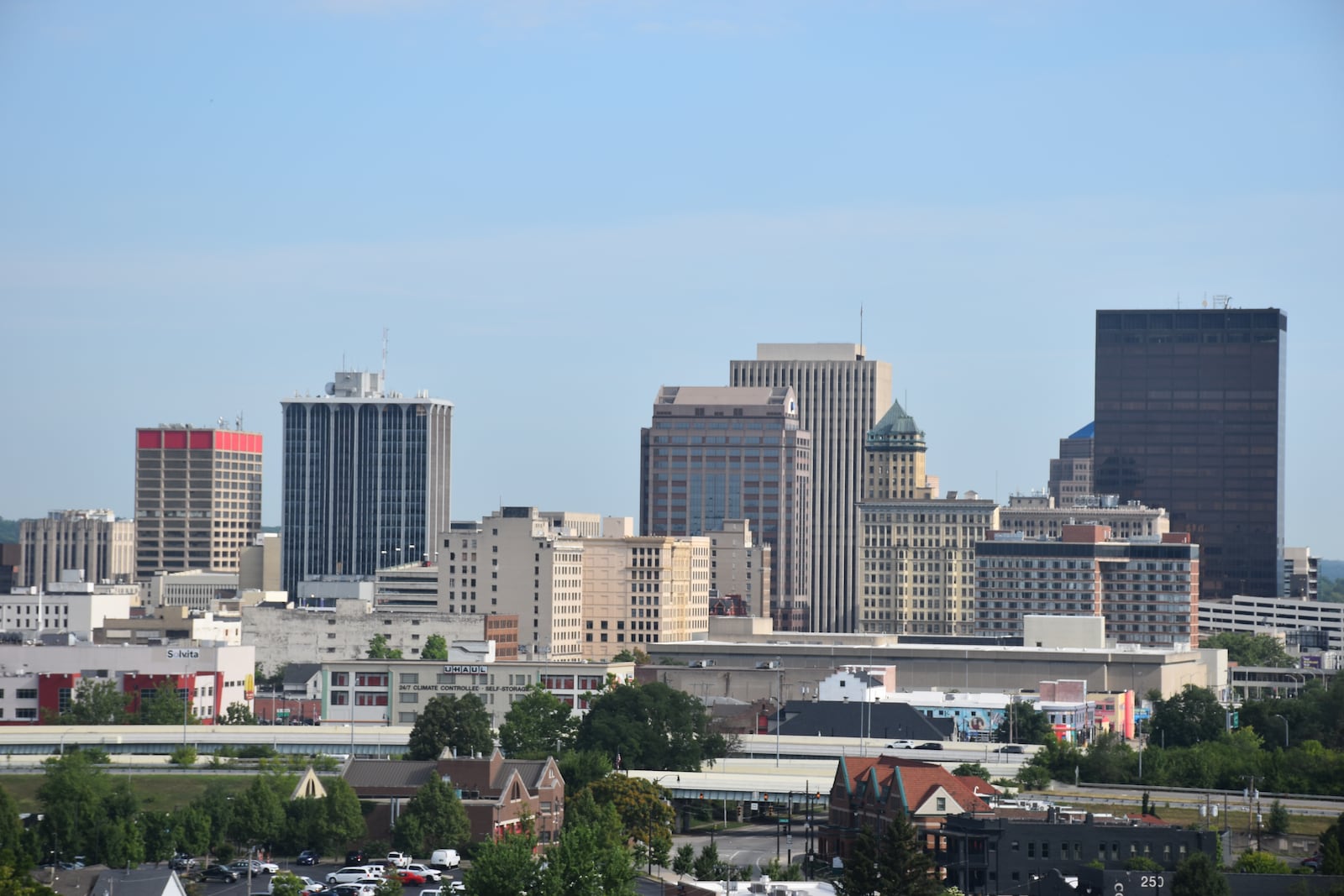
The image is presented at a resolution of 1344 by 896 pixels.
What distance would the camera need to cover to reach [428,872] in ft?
468

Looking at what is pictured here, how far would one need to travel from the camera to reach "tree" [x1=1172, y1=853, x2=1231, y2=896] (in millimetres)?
126000

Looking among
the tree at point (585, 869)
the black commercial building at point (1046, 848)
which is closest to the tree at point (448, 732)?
the black commercial building at point (1046, 848)

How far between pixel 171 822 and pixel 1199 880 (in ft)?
200

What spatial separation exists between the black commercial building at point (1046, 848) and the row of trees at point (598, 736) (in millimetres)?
48241

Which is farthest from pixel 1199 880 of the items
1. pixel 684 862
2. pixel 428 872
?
pixel 428 872

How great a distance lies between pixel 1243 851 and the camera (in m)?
146

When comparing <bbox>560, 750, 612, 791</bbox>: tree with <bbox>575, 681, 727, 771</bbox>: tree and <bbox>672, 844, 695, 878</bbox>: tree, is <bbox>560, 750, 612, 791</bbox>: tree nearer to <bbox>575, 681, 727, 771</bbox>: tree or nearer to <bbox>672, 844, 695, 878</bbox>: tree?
<bbox>575, 681, 727, 771</bbox>: tree

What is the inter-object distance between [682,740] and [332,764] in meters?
27.8

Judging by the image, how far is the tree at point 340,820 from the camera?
15338 centimetres

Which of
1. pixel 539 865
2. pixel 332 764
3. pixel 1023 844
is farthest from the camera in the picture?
pixel 332 764

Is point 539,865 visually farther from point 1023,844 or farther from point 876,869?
point 1023,844

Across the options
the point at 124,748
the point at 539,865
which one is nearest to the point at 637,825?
the point at 539,865

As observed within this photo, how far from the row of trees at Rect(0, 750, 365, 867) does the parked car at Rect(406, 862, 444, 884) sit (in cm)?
975

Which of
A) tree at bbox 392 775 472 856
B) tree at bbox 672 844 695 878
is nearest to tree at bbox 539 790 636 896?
tree at bbox 672 844 695 878
